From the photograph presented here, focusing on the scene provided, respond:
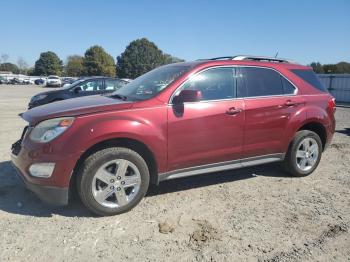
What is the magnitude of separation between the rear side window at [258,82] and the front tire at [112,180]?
177 centimetres

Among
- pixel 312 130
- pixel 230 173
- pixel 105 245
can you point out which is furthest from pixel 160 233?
Result: pixel 312 130

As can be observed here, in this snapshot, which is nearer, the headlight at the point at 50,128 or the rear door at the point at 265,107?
the headlight at the point at 50,128

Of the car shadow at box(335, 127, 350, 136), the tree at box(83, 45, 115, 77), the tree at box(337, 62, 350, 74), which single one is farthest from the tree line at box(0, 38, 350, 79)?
the car shadow at box(335, 127, 350, 136)

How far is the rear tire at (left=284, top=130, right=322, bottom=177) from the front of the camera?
544 centimetres

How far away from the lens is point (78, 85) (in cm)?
1247

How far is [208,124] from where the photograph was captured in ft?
14.9

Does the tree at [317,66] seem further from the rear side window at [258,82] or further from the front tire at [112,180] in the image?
the front tire at [112,180]

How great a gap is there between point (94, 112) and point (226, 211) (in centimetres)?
193

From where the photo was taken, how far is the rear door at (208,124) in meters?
4.38

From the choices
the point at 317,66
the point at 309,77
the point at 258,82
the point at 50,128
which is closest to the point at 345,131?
the point at 309,77

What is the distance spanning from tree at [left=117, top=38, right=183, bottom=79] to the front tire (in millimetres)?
68866

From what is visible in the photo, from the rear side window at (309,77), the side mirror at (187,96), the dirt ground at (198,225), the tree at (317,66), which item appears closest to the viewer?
the dirt ground at (198,225)

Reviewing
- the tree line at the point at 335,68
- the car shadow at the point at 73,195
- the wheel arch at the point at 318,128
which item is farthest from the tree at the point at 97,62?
the wheel arch at the point at 318,128

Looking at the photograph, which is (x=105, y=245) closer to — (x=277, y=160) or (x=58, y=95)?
(x=277, y=160)
